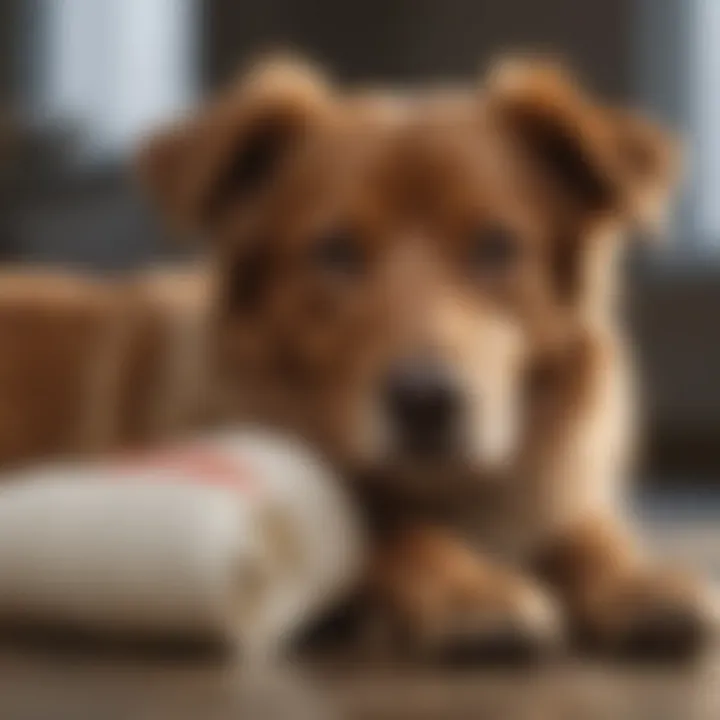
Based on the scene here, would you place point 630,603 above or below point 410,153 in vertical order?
below

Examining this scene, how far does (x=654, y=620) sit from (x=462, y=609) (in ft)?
0.55

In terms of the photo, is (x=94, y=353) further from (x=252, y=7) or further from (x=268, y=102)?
(x=252, y=7)

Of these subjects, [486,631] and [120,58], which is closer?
[486,631]

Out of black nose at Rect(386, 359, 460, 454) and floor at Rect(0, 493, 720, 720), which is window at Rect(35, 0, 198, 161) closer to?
black nose at Rect(386, 359, 460, 454)

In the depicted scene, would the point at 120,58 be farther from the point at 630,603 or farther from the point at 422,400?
the point at 630,603

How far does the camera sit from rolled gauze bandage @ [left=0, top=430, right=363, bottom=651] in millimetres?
1219

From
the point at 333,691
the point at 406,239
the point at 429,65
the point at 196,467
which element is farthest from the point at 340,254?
the point at 429,65

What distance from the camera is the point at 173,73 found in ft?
13.5

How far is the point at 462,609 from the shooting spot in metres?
1.29

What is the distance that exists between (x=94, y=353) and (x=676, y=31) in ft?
8.10

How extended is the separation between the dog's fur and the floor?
0.63 feet

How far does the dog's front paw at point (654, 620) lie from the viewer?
1.34 m

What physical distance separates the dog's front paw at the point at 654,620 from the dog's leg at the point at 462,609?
0.04m

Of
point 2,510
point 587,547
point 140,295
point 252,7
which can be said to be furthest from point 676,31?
point 2,510
